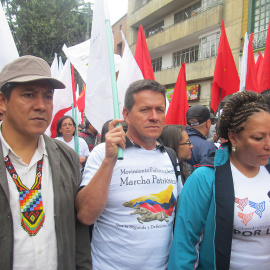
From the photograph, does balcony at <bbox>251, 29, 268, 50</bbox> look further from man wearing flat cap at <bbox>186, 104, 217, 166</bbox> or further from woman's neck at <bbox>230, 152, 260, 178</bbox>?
woman's neck at <bbox>230, 152, 260, 178</bbox>

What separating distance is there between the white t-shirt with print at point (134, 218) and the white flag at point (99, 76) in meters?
0.60

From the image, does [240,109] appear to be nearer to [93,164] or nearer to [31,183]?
[93,164]

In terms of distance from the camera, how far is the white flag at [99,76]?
196cm

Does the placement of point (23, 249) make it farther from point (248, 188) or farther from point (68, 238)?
point (248, 188)

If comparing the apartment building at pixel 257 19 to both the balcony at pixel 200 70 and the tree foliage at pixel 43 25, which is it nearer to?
the balcony at pixel 200 70

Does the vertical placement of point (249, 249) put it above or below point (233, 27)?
below

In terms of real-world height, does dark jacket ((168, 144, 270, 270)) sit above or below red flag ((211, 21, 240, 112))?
below

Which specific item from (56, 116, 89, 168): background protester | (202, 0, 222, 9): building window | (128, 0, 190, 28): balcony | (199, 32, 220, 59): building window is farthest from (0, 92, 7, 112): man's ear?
(128, 0, 190, 28): balcony

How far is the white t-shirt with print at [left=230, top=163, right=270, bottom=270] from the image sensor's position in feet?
5.12

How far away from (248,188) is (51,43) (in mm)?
18403

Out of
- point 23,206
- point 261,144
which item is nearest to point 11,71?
point 23,206

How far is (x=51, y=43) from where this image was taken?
17.6 m

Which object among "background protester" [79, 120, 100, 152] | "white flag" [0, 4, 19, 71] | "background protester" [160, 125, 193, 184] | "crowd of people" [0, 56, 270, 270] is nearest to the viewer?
"crowd of people" [0, 56, 270, 270]

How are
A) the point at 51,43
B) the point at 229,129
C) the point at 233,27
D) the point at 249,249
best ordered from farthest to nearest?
the point at 51,43 < the point at 233,27 < the point at 229,129 < the point at 249,249
